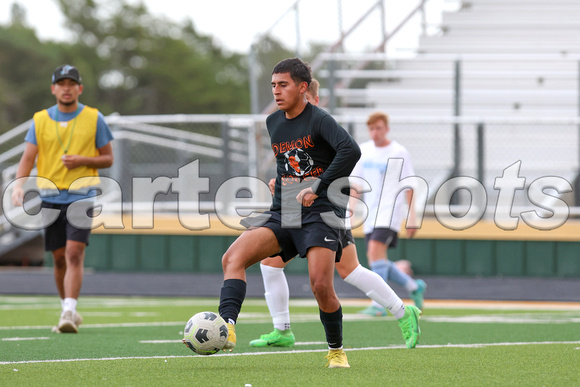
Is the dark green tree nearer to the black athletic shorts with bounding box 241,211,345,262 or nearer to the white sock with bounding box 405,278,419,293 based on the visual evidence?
the white sock with bounding box 405,278,419,293

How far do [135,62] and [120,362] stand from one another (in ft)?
216

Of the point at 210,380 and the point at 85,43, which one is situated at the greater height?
the point at 85,43

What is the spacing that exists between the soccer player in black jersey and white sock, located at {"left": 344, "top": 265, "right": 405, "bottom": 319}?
83 centimetres

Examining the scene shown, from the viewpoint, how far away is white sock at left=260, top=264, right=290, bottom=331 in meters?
7.46

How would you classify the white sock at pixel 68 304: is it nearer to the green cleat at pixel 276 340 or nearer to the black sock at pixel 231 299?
the green cleat at pixel 276 340

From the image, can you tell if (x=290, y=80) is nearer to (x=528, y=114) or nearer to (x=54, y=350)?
(x=54, y=350)

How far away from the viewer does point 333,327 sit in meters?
5.99

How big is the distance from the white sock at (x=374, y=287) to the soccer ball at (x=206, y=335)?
1.73 m

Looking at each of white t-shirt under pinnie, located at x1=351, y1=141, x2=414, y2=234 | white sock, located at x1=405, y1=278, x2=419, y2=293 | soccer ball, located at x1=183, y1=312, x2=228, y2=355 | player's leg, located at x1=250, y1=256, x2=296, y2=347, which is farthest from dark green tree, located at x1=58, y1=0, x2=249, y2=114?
soccer ball, located at x1=183, y1=312, x2=228, y2=355

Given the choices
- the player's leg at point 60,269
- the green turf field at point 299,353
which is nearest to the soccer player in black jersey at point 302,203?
the green turf field at point 299,353

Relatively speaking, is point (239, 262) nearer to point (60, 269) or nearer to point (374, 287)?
point (374, 287)

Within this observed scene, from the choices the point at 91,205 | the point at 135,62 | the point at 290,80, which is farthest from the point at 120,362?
the point at 135,62

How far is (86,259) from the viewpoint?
15.7 metres

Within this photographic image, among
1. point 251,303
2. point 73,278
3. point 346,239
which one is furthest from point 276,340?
point 251,303
